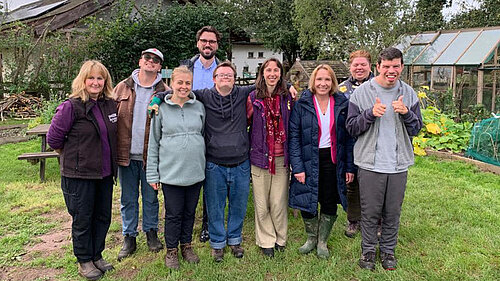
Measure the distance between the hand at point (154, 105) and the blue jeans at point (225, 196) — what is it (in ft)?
2.13

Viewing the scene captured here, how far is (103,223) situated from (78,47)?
35.2 feet

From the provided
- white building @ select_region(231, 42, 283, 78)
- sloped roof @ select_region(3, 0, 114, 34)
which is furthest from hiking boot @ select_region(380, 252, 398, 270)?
white building @ select_region(231, 42, 283, 78)

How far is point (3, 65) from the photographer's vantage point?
1223 cm

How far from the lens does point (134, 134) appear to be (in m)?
3.44

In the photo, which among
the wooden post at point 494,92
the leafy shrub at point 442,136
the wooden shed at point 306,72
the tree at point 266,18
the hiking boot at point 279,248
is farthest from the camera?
the tree at point 266,18

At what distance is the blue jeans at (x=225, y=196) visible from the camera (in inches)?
134

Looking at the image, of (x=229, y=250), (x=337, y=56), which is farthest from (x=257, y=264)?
(x=337, y=56)

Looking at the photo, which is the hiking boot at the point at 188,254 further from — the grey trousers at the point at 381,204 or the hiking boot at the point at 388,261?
the hiking boot at the point at 388,261

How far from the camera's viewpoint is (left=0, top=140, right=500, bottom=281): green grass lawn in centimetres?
332

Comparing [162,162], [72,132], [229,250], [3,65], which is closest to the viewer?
[72,132]

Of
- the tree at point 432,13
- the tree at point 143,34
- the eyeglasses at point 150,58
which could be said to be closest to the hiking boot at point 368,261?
the eyeglasses at point 150,58

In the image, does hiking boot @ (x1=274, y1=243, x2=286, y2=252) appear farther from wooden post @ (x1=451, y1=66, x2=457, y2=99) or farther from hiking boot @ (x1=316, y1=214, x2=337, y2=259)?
wooden post @ (x1=451, y1=66, x2=457, y2=99)

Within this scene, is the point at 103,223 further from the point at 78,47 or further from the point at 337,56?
the point at 337,56

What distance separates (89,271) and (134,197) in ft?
2.43
